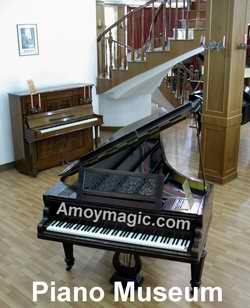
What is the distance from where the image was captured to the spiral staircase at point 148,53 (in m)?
5.81

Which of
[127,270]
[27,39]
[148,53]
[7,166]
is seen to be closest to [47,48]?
[27,39]

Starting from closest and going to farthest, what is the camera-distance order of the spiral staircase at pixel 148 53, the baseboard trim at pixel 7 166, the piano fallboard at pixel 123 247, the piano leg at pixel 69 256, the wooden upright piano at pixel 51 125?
the piano fallboard at pixel 123 247
the piano leg at pixel 69 256
the wooden upright piano at pixel 51 125
the baseboard trim at pixel 7 166
the spiral staircase at pixel 148 53

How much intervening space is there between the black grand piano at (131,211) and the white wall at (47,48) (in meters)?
3.03

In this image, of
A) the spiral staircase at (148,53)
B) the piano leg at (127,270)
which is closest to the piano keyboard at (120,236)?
the piano leg at (127,270)

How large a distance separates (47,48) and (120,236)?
13.0 ft

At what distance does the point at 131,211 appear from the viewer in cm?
247

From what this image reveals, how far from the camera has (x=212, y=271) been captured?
3.15m

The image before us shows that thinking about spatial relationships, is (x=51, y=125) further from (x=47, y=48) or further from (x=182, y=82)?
(x=182, y=82)

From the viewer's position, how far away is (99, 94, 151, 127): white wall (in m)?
7.41

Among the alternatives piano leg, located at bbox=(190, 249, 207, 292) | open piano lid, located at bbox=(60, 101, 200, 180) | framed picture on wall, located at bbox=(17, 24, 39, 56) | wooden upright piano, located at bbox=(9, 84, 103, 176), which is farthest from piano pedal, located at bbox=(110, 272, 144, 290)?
framed picture on wall, located at bbox=(17, 24, 39, 56)

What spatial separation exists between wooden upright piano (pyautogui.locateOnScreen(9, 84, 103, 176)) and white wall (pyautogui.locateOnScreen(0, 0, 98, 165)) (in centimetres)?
26

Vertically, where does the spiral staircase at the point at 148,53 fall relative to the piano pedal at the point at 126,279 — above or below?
above

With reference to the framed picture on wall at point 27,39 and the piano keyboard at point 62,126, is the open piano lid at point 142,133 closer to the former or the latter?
the piano keyboard at point 62,126

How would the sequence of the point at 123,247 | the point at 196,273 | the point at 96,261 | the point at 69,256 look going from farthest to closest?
the point at 96,261 < the point at 69,256 < the point at 196,273 < the point at 123,247
